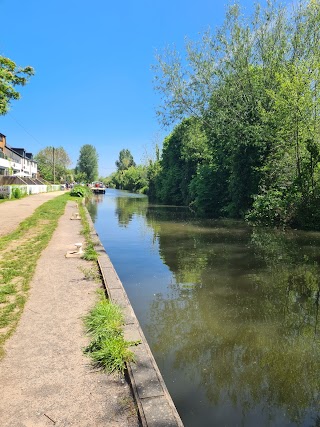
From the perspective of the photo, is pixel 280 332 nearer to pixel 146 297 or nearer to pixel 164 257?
pixel 146 297

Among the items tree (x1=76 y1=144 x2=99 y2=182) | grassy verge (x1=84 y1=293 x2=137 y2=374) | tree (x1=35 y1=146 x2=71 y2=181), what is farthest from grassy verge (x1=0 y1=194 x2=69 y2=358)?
tree (x1=76 y1=144 x2=99 y2=182)

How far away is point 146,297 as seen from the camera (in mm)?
6590

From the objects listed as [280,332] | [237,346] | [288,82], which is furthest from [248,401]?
[288,82]

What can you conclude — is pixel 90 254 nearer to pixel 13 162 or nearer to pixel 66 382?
pixel 66 382

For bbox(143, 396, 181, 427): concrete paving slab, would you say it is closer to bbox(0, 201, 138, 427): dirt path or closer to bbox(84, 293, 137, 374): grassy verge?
bbox(0, 201, 138, 427): dirt path

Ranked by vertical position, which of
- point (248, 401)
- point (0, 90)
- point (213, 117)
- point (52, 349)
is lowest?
point (248, 401)

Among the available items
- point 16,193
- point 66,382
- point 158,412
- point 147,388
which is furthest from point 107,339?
point 16,193

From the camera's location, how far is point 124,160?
467 feet

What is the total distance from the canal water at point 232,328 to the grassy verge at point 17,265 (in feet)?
6.46

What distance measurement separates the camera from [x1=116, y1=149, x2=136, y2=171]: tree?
14198 centimetres

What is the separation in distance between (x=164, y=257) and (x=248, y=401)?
6.90 m

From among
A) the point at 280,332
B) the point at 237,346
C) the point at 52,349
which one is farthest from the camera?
the point at 280,332

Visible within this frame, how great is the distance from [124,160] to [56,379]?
14211 cm

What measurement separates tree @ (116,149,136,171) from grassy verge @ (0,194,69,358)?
12992cm
